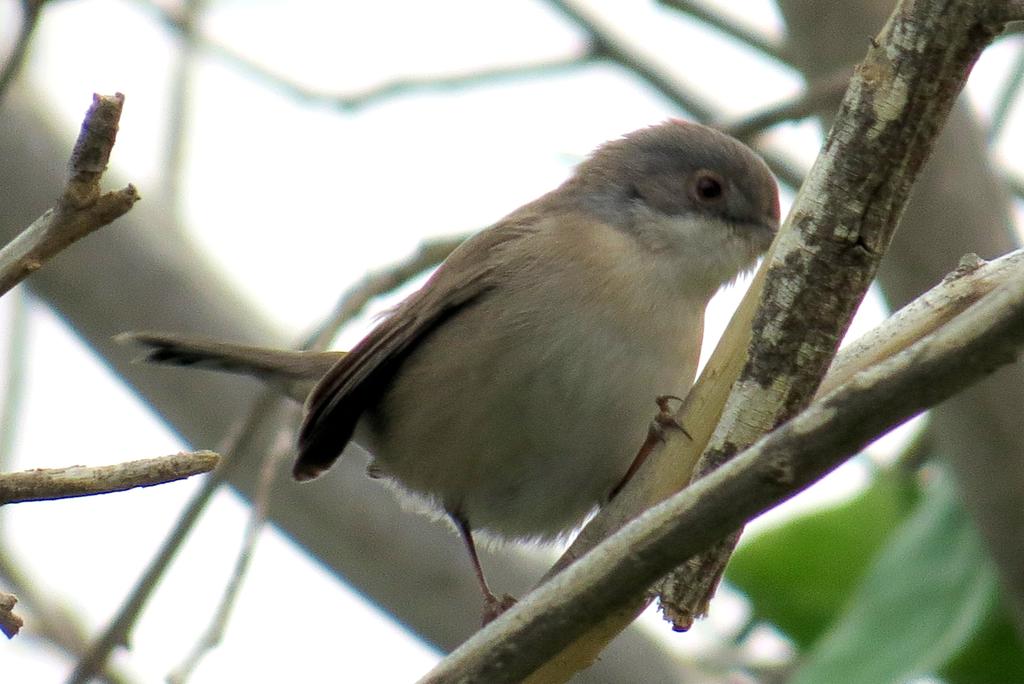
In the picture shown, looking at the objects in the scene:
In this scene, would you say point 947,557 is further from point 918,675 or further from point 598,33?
point 598,33

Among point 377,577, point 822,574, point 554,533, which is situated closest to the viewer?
point 554,533

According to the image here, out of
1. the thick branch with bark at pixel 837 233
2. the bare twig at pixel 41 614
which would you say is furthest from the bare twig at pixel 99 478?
the bare twig at pixel 41 614

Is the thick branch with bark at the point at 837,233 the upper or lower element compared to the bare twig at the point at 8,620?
upper

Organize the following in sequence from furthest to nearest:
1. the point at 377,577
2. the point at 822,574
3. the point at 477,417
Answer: the point at 377,577 → the point at 822,574 → the point at 477,417

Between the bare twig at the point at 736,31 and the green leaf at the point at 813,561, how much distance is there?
2.29 metres

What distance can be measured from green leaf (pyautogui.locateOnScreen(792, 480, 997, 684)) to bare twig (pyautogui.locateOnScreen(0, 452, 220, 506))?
9.98ft

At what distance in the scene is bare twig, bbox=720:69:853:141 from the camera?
466 centimetres

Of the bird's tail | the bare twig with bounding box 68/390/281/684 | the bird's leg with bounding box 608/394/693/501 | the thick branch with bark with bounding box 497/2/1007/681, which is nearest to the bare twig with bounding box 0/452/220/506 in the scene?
the thick branch with bark with bounding box 497/2/1007/681

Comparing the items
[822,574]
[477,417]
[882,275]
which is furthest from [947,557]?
[477,417]

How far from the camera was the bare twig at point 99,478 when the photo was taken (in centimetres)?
193

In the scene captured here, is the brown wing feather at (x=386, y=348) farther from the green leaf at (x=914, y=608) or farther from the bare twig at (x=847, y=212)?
the bare twig at (x=847, y=212)

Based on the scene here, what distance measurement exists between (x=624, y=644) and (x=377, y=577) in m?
1.07

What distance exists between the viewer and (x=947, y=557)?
488cm

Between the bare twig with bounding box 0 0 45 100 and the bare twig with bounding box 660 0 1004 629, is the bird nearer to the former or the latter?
the bare twig with bounding box 0 0 45 100
